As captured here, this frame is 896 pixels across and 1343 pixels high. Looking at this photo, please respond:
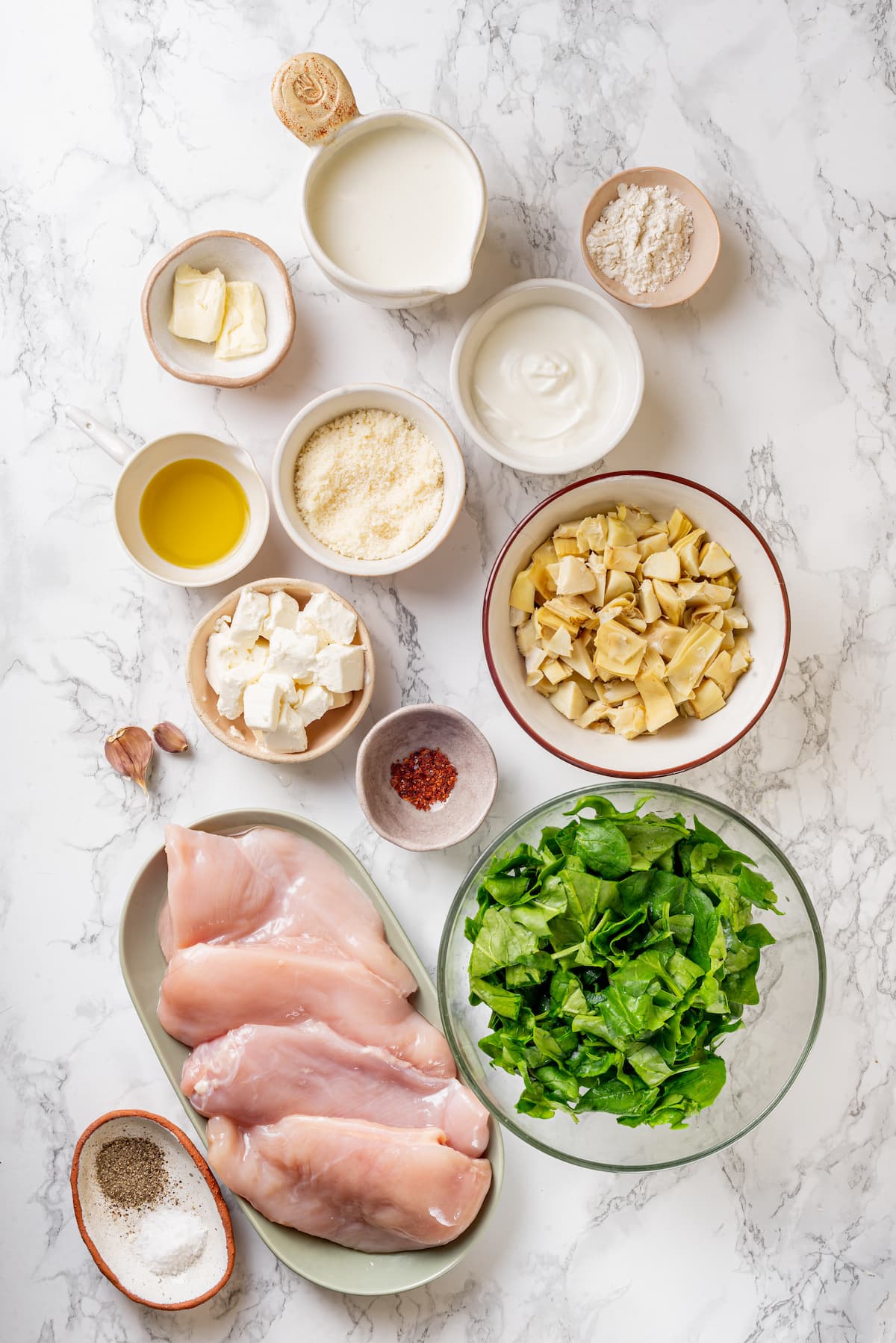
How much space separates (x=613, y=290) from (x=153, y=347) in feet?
2.80

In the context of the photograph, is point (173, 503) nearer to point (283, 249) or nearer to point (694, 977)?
point (283, 249)

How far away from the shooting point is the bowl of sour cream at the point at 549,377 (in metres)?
1.78

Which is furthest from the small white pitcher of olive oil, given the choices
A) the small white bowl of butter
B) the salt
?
the salt

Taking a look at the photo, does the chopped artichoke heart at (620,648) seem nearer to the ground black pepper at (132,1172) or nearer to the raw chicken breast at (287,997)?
the raw chicken breast at (287,997)

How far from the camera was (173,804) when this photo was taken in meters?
1.92

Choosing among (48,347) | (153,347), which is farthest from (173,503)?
(48,347)

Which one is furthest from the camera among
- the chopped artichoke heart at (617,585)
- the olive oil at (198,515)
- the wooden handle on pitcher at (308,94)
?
the olive oil at (198,515)

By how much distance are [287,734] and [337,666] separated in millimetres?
151

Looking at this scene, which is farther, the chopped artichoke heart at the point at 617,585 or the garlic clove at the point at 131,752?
the garlic clove at the point at 131,752

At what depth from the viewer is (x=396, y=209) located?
1.72m

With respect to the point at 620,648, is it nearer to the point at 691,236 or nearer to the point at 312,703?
the point at 312,703

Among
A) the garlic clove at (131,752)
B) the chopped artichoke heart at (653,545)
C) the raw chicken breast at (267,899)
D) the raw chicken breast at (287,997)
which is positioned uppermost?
the chopped artichoke heart at (653,545)

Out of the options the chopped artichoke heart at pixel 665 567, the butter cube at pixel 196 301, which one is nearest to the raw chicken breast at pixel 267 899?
the chopped artichoke heart at pixel 665 567

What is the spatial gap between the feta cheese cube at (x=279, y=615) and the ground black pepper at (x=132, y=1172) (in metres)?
1.00
